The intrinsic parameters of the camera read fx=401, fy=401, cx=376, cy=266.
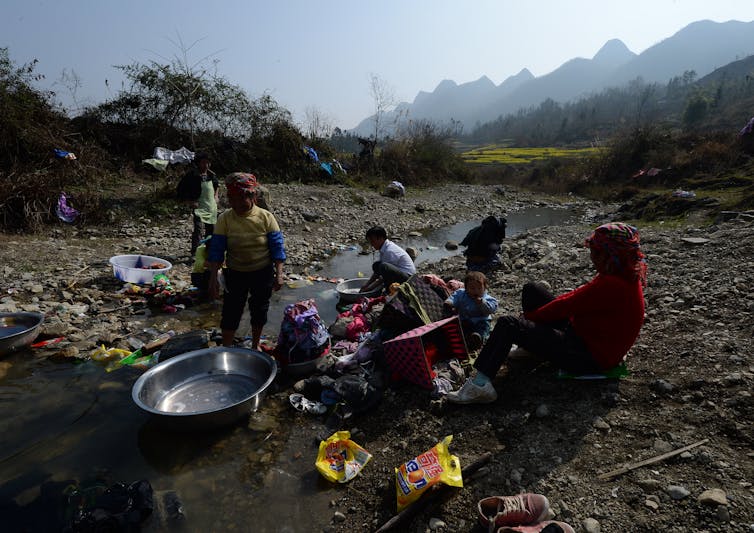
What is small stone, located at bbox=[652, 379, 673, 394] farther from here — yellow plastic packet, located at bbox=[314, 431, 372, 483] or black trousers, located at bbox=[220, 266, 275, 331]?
black trousers, located at bbox=[220, 266, 275, 331]

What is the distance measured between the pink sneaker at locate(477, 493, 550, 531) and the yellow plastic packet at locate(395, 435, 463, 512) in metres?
0.26

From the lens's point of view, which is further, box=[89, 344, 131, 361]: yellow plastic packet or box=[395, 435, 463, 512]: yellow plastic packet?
box=[89, 344, 131, 361]: yellow plastic packet

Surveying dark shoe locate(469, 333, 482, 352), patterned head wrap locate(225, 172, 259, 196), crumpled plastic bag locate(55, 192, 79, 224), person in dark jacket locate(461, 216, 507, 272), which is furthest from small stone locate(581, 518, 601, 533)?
crumpled plastic bag locate(55, 192, 79, 224)

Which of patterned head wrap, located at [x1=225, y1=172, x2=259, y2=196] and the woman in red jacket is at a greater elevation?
patterned head wrap, located at [x1=225, y1=172, x2=259, y2=196]

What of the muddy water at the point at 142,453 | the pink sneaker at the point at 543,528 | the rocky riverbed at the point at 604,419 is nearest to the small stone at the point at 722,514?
the rocky riverbed at the point at 604,419

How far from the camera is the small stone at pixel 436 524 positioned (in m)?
2.24

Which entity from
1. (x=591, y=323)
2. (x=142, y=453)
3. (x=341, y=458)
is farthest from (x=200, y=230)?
(x=591, y=323)

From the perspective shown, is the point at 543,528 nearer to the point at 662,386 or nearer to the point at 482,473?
the point at 482,473

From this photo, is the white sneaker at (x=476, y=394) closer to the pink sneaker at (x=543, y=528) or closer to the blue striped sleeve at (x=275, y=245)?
the pink sneaker at (x=543, y=528)

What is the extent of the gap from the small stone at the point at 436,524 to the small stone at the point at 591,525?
723 mm

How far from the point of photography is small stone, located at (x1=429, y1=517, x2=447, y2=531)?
2.24 meters

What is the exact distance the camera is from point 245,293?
3.88 meters

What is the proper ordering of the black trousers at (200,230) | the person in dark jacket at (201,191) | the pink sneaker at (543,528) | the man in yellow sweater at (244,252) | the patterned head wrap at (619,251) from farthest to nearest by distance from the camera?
1. the black trousers at (200,230)
2. the person in dark jacket at (201,191)
3. the man in yellow sweater at (244,252)
4. the patterned head wrap at (619,251)
5. the pink sneaker at (543,528)

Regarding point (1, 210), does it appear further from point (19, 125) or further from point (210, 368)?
point (210, 368)
